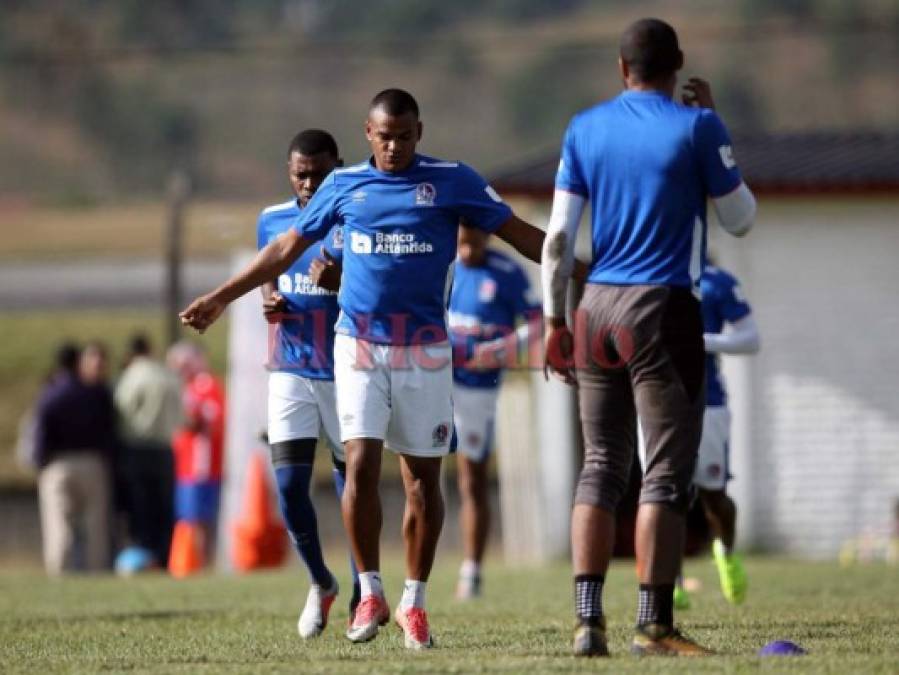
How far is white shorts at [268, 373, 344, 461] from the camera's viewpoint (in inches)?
387

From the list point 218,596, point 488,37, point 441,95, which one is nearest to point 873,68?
point 441,95

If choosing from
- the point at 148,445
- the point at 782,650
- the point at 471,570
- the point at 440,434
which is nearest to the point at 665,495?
the point at 782,650

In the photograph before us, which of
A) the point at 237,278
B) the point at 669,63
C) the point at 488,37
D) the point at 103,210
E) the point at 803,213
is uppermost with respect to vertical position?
the point at 488,37

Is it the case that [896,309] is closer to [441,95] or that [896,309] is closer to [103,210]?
[103,210]

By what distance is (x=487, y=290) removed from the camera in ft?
44.5

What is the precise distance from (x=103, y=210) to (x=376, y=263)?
2637cm

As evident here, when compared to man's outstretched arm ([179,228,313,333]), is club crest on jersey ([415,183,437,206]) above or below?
above

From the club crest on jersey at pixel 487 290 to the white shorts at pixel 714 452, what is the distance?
80.5 inches

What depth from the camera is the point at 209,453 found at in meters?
20.8

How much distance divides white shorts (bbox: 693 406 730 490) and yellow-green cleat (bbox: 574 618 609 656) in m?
4.30

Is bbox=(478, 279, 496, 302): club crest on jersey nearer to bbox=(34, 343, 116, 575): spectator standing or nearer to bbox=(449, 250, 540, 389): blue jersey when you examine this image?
bbox=(449, 250, 540, 389): blue jersey

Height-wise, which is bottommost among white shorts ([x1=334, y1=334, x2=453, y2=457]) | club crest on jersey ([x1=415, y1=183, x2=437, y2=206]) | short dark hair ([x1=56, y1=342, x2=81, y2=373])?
white shorts ([x1=334, y1=334, x2=453, y2=457])

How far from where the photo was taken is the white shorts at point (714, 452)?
472 inches

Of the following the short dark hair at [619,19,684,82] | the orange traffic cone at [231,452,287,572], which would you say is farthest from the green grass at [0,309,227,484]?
the short dark hair at [619,19,684,82]
